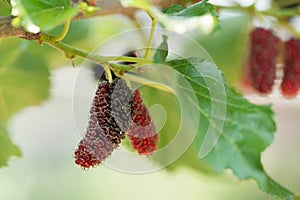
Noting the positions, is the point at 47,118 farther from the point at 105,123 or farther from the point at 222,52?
the point at 105,123

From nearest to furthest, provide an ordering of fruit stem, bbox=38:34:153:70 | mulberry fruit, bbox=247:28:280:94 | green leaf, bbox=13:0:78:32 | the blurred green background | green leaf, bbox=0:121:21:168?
green leaf, bbox=13:0:78:32 → fruit stem, bbox=38:34:153:70 → green leaf, bbox=0:121:21:168 → mulberry fruit, bbox=247:28:280:94 → the blurred green background

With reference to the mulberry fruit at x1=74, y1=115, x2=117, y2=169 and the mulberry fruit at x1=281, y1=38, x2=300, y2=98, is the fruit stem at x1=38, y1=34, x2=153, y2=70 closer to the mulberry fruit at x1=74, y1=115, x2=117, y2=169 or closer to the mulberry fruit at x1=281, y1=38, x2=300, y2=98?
the mulberry fruit at x1=74, y1=115, x2=117, y2=169

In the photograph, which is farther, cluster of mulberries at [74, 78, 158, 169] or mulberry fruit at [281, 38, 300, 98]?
mulberry fruit at [281, 38, 300, 98]

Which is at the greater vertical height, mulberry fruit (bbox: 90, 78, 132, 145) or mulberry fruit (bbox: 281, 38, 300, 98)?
mulberry fruit (bbox: 90, 78, 132, 145)

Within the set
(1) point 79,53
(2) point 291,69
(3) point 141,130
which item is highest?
(1) point 79,53

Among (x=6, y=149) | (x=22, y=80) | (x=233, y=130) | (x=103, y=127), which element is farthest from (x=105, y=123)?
(x=22, y=80)

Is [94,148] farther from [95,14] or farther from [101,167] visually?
[101,167]

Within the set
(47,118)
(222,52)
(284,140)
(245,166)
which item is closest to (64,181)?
(47,118)

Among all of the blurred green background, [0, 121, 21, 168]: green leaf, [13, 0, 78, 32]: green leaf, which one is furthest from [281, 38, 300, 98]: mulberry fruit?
[13, 0, 78, 32]: green leaf
